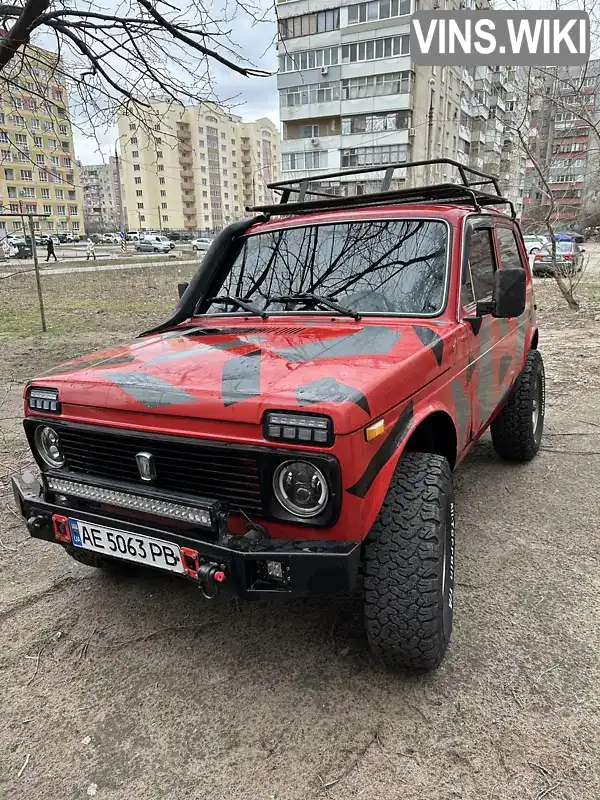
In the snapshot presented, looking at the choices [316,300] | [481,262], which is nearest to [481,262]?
[481,262]

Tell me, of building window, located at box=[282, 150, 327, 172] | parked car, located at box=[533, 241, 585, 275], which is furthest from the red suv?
building window, located at box=[282, 150, 327, 172]

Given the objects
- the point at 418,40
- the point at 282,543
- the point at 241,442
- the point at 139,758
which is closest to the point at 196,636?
the point at 139,758

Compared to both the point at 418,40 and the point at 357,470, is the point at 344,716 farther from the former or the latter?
the point at 418,40

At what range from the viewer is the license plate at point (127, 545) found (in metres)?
2.30

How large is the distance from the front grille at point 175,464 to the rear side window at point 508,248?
9.06ft

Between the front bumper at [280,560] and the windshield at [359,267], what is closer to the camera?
Answer: the front bumper at [280,560]

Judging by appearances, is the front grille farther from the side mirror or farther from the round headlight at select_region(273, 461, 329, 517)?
the side mirror

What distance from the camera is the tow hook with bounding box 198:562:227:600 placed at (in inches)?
84.6

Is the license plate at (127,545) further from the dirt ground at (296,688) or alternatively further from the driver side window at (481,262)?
the driver side window at (481,262)

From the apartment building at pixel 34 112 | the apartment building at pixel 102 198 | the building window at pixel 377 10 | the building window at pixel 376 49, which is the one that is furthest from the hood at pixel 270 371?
the apartment building at pixel 102 198

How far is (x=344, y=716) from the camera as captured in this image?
2.27 m

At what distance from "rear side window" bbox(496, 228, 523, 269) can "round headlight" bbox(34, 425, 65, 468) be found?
3076 millimetres

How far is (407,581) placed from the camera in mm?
2273

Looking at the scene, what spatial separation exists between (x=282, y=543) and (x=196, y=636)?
97cm
